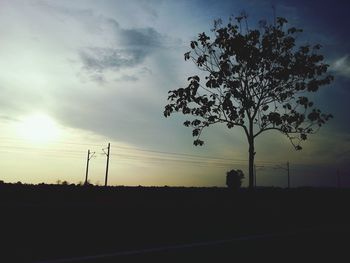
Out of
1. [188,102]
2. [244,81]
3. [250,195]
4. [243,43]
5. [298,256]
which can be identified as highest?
[243,43]

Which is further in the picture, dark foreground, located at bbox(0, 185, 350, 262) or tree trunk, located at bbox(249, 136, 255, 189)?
tree trunk, located at bbox(249, 136, 255, 189)

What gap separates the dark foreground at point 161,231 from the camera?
6012 millimetres

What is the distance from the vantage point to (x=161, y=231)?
1189cm

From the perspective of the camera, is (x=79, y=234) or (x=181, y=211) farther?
(x=181, y=211)

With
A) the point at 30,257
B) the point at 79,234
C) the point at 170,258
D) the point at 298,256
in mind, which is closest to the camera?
the point at 170,258

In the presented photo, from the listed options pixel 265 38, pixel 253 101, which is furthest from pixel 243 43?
pixel 253 101

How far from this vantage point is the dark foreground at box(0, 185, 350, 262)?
19.7 ft

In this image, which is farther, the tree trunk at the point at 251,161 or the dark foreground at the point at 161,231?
the tree trunk at the point at 251,161

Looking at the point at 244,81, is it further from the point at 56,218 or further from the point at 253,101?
the point at 56,218

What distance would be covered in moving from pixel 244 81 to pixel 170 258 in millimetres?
14856

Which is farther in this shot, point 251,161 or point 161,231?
point 251,161

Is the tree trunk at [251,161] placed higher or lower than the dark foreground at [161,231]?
higher

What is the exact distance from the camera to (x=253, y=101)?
18.7 metres

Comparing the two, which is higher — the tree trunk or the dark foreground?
the tree trunk
